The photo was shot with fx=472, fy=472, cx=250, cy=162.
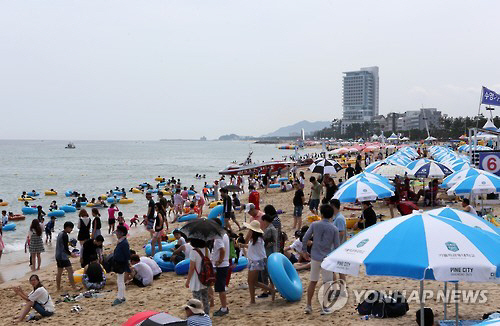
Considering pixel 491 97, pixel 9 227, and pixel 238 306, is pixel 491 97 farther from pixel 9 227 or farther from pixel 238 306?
pixel 9 227

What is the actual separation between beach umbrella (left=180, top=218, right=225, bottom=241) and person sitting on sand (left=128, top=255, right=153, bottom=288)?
125 inches

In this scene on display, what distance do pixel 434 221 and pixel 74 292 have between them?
308 inches

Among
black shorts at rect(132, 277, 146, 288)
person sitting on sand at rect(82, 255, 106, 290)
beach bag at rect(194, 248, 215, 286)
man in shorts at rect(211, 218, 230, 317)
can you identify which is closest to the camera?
beach bag at rect(194, 248, 215, 286)

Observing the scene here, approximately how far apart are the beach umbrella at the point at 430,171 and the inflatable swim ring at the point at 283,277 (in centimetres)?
971

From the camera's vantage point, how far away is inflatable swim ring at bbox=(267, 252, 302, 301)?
7.02 m

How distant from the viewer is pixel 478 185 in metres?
11.0

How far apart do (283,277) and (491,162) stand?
10.0 m

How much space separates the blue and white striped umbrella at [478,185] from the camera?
35.8ft

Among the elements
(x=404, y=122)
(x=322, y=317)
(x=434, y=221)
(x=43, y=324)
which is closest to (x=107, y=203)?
(x=43, y=324)

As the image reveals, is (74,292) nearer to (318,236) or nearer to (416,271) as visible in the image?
(318,236)

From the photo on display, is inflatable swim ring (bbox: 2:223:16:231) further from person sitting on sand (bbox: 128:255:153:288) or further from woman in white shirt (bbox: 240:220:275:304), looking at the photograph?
woman in white shirt (bbox: 240:220:275:304)

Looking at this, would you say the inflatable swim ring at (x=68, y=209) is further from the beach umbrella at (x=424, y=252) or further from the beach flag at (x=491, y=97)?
the beach umbrella at (x=424, y=252)

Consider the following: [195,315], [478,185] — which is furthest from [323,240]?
[478,185]

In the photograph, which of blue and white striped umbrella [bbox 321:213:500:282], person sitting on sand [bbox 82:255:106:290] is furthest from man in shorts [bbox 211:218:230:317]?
person sitting on sand [bbox 82:255:106:290]
